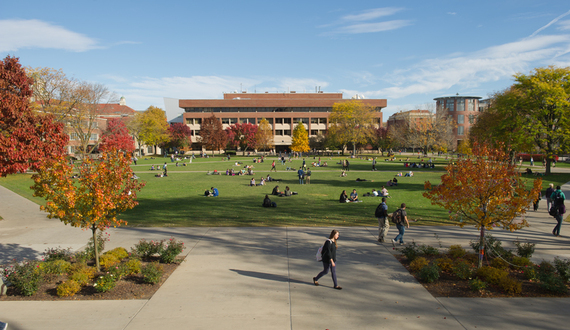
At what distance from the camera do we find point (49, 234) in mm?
11570

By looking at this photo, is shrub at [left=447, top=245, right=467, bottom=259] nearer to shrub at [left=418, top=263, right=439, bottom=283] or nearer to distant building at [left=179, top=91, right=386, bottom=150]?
shrub at [left=418, top=263, right=439, bottom=283]

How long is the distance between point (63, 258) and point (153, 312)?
13.4 feet

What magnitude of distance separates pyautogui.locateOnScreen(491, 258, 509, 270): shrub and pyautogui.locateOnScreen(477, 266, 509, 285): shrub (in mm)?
864

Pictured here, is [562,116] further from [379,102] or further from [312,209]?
[379,102]


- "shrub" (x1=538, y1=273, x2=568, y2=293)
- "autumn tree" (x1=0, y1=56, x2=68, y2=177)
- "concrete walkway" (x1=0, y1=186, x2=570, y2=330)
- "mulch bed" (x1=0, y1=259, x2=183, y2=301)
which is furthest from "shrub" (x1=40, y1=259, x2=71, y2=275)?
"shrub" (x1=538, y1=273, x2=568, y2=293)

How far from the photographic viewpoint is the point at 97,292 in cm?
684

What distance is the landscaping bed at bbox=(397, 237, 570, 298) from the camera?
6.78 metres

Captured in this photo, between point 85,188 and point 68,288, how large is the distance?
222cm

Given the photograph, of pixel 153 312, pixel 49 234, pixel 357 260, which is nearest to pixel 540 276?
pixel 357 260

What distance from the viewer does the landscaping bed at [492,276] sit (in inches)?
267

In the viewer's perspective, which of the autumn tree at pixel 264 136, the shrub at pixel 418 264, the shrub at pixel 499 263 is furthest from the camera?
the autumn tree at pixel 264 136

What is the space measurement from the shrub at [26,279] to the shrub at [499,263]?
10.9 meters

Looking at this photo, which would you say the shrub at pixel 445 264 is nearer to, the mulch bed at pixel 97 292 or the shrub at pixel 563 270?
the shrub at pixel 563 270

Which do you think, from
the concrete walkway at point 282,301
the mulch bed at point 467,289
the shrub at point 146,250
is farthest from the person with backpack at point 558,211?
the shrub at point 146,250
